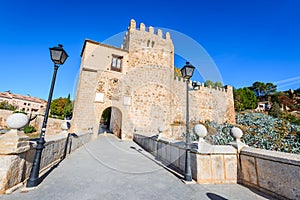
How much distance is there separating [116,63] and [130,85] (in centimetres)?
208

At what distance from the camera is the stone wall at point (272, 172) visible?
1794 millimetres

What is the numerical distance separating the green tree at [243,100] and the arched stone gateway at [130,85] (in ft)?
69.5

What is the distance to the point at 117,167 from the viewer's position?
11.3ft

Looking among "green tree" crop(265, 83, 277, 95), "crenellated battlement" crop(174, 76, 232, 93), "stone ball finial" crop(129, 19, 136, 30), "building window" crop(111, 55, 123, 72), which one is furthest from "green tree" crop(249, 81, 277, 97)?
"building window" crop(111, 55, 123, 72)

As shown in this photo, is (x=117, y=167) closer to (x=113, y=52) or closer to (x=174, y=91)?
(x=113, y=52)

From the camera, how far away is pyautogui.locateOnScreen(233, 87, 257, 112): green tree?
91.1 feet

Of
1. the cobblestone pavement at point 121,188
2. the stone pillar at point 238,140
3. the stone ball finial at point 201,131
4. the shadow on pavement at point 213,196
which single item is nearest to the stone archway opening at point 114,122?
the cobblestone pavement at point 121,188

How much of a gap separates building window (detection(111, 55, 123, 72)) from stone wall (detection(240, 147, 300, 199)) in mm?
9815

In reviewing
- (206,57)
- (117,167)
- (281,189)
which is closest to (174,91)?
(206,57)

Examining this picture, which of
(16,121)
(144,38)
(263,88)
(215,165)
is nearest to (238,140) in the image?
(215,165)

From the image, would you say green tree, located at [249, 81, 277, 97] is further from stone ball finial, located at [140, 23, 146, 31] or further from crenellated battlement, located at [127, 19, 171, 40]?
stone ball finial, located at [140, 23, 146, 31]

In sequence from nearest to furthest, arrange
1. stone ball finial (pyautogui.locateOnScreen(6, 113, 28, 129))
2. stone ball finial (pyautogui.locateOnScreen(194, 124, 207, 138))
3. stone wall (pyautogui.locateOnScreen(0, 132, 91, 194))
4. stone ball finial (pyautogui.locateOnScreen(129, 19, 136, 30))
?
1. stone wall (pyautogui.locateOnScreen(0, 132, 91, 194))
2. stone ball finial (pyautogui.locateOnScreen(6, 113, 28, 129))
3. stone ball finial (pyautogui.locateOnScreen(194, 124, 207, 138))
4. stone ball finial (pyautogui.locateOnScreen(129, 19, 136, 30))

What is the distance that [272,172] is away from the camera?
80.9 inches

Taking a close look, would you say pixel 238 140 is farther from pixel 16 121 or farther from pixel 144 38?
pixel 144 38
